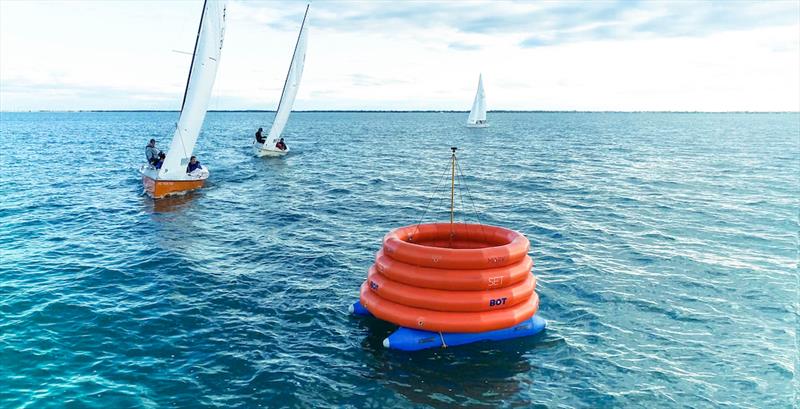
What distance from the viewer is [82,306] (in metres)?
15.7

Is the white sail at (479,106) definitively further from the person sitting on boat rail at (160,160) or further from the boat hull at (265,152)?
the person sitting on boat rail at (160,160)

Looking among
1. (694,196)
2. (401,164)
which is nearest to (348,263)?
(694,196)

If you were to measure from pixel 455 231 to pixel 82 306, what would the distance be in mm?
11575

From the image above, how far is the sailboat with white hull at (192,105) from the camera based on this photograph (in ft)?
108

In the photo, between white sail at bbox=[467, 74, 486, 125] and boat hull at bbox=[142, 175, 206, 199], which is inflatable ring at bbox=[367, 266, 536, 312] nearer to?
boat hull at bbox=[142, 175, 206, 199]

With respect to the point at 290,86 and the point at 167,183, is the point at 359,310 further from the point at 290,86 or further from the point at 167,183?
the point at 290,86

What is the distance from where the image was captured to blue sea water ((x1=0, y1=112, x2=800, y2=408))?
11797 millimetres

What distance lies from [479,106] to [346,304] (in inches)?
4424

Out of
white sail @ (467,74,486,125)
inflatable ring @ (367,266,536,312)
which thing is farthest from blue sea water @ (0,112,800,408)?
white sail @ (467,74,486,125)

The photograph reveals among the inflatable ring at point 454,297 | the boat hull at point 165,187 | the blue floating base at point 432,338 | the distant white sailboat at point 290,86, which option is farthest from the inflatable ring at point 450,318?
the distant white sailboat at point 290,86

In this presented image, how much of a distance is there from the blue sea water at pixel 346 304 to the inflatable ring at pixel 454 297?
1.24 metres

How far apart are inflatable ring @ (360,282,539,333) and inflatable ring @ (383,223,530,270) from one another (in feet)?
3.88

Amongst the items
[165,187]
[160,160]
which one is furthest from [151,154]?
[165,187]

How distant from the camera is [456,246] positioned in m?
16.5
